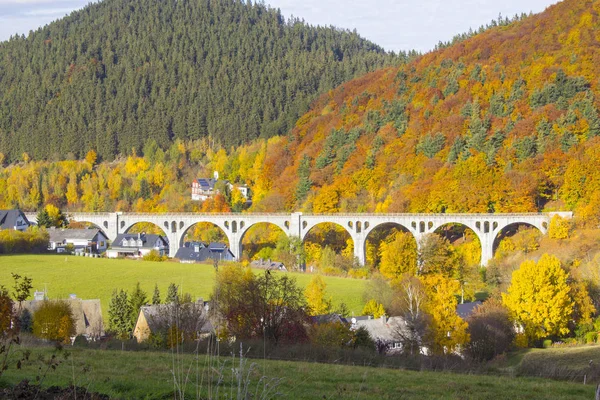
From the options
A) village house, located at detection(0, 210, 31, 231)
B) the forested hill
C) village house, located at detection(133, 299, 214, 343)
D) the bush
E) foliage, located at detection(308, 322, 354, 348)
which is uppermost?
the forested hill

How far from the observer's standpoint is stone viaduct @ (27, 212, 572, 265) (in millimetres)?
63406

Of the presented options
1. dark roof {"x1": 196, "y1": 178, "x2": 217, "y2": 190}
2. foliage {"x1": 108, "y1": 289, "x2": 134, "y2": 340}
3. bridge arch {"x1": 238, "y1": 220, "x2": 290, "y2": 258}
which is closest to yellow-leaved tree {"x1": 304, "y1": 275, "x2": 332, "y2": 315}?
foliage {"x1": 108, "y1": 289, "x2": 134, "y2": 340}

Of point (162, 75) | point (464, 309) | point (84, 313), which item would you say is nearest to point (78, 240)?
point (84, 313)

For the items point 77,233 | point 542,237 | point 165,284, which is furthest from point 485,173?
point 77,233

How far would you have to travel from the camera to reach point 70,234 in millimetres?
74438

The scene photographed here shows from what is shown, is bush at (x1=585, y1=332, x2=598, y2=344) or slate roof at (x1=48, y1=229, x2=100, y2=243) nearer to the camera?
bush at (x1=585, y1=332, x2=598, y2=344)

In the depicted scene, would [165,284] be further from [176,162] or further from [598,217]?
[176,162]

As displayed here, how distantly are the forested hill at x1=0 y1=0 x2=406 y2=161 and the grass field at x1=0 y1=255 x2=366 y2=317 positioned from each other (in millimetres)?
67707

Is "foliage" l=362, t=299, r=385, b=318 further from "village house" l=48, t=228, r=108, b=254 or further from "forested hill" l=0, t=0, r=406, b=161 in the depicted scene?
"forested hill" l=0, t=0, r=406, b=161

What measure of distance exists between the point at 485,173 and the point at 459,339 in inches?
1786

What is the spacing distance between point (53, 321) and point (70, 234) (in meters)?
47.4

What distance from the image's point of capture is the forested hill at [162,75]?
13338 centimetres

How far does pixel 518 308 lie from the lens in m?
34.0

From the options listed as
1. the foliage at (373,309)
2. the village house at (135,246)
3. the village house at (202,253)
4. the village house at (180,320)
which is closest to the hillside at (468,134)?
the village house at (202,253)
